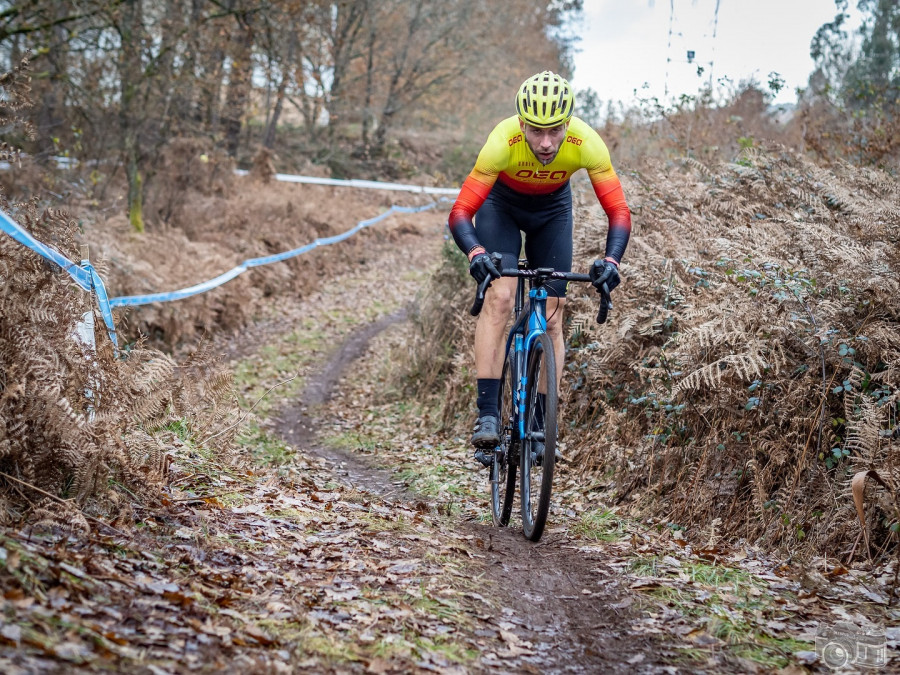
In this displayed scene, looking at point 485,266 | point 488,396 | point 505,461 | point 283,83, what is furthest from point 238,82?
point 505,461

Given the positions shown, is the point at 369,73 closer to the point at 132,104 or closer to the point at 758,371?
the point at 132,104

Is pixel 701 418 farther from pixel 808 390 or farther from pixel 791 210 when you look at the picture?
pixel 791 210

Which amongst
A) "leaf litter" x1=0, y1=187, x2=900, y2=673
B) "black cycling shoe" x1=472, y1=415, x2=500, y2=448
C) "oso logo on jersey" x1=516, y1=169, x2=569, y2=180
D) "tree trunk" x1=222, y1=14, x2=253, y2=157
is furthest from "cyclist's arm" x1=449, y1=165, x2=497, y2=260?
"tree trunk" x1=222, y1=14, x2=253, y2=157

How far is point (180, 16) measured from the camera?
15242mm

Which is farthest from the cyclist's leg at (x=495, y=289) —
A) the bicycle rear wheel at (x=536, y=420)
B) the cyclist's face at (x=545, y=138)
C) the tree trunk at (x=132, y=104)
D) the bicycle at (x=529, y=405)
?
the tree trunk at (x=132, y=104)

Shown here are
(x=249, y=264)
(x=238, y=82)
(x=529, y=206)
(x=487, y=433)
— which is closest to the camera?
(x=487, y=433)

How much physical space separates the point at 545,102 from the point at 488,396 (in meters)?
1.96

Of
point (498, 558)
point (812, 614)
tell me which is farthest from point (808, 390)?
point (498, 558)

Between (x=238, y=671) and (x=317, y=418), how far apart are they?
6717mm

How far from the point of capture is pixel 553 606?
3873 millimetres

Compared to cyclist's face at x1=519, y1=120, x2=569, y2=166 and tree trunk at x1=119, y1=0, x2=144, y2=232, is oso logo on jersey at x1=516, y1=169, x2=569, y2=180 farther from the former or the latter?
tree trunk at x1=119, y1=0, x2=144, y2=232

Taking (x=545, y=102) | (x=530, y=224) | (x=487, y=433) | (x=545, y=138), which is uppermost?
(x=545, y=102)

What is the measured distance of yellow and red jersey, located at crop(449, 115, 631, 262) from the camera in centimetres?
524

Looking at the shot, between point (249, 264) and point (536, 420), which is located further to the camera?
point (249, 264)
